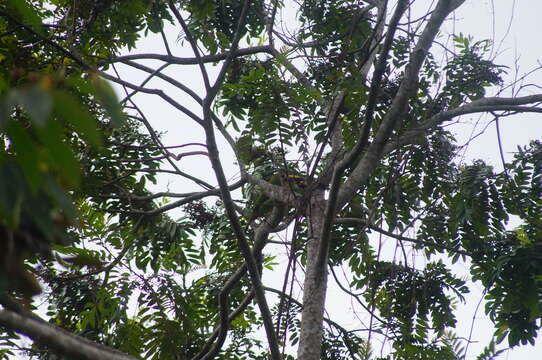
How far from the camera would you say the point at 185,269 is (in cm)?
399

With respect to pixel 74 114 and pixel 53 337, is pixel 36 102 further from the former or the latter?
pixel 53 337

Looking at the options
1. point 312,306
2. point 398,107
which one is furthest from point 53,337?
point 398,107

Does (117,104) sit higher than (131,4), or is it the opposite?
(131,4)

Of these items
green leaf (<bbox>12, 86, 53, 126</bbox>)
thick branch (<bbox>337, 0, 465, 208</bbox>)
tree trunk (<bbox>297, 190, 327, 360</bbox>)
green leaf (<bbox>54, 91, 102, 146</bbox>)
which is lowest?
green leaf (<bbox>12, 86, 53, 126</bbox>)

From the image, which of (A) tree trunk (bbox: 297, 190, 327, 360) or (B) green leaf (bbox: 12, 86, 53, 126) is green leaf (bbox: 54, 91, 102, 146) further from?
(A) tree trunk (bbox: 297, 190, 327, 360)

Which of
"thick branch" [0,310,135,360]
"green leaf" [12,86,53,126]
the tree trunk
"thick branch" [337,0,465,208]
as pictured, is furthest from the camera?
"thick branch" [337,0,465,208]

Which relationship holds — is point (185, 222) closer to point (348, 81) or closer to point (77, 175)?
Answer: point (348, 81)

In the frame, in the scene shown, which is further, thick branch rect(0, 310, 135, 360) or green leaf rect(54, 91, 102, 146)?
thick branch rect(0, 310, 135, 360)

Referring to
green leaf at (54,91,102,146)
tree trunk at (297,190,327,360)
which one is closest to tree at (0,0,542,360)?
tree trunk at (297,190,327,360)

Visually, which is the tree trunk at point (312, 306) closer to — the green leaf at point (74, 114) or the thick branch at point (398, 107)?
the thick branch at point (398, 107)

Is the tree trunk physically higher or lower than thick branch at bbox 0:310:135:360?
higher

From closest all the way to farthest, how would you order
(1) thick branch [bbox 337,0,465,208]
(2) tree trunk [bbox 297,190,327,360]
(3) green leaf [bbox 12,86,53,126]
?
(3) green leaf [bbox 12,86,53,126], (2) tree trunk [bbox 297,190,327,360], (1) thick branch [bbox 337,0,465,208]

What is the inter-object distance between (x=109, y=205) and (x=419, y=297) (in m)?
2.27

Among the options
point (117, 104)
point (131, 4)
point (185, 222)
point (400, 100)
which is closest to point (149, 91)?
point (131, 4)
